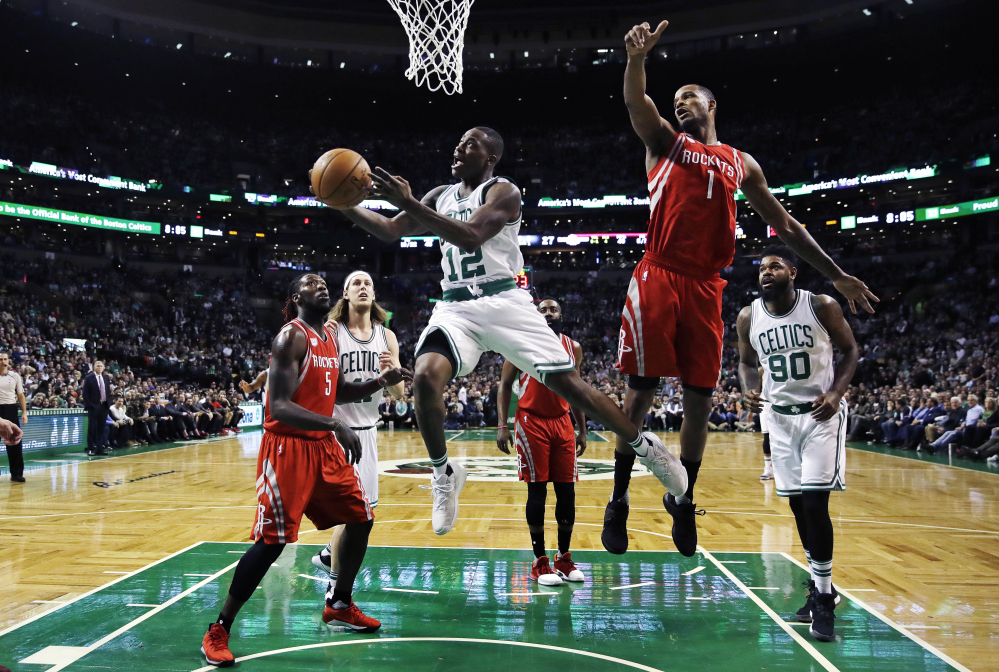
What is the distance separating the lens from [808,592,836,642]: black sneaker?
4430 mm

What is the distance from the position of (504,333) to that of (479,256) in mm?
461

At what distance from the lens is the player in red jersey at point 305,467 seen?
4.12 m

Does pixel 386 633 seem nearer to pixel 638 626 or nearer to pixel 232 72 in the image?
pixel 638 626

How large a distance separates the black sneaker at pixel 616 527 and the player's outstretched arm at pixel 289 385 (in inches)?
64.2

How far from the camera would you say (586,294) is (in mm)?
39594

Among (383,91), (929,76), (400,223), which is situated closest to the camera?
(400,223)

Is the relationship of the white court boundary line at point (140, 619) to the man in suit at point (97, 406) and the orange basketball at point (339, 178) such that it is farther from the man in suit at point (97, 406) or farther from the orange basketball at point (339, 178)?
the man in suit at point (97, 406)

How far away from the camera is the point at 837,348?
4.93 meters

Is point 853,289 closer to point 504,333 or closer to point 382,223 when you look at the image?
point 504,333

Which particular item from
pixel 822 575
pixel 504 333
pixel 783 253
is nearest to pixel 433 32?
pixel 783 253

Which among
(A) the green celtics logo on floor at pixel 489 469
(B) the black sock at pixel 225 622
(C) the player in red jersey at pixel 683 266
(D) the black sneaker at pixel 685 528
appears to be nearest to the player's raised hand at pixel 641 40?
(C) the player in red jersey at pixel 683 266

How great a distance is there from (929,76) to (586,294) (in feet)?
62.5

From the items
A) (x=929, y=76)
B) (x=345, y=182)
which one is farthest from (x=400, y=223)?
(x=929, y=76)

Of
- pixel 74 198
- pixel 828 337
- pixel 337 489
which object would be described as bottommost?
pixel 337 489
